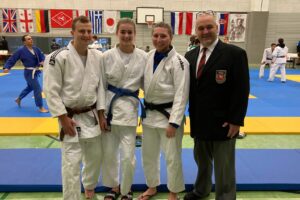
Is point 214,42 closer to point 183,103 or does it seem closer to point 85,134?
point 183,103

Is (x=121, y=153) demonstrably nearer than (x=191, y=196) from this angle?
Yes

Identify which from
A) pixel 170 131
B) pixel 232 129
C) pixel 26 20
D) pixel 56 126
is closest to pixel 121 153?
pixel 170 131

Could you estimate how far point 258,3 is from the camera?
1697 cm

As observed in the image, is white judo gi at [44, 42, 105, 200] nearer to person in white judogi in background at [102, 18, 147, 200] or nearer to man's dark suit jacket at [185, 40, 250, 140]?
person in white judogi in background at [102, 18, 147, 200]

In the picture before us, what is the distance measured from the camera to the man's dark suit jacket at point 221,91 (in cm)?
235

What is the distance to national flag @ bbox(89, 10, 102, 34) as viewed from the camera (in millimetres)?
16594

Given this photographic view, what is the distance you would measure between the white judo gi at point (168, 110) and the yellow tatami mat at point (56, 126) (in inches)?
79.2

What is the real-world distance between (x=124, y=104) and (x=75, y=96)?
0.48m

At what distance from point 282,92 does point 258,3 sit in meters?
10.00

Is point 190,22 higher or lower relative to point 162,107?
higher

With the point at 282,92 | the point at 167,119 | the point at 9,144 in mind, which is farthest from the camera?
the point at 282,92

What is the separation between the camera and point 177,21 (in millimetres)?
17141

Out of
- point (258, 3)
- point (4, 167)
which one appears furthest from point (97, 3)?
point (4, 167)

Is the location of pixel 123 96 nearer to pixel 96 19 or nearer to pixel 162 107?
pixel 162 107
